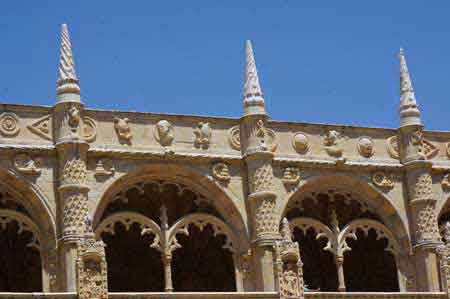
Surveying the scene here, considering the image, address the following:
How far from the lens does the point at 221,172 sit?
36.5 meters

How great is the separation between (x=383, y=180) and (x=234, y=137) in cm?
509

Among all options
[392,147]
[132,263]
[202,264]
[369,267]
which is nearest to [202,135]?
[202,264]

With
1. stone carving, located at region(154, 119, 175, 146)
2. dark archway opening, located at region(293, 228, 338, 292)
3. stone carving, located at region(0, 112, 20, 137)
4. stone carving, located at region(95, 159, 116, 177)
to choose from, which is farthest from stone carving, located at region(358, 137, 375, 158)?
stone carving, located at region(0, 112, 20, 137)

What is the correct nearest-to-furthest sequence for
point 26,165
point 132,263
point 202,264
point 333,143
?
point 26,165, point 333,143, point 132,263, point 202,264

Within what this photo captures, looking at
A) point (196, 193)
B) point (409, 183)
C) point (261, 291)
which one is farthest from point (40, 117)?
point (409, 183)

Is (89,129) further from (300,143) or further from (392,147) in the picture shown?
(392,147)

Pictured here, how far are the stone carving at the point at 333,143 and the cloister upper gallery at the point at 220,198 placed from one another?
0.14ft

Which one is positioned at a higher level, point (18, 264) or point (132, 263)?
point (132, 263)

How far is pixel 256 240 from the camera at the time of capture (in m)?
35.8

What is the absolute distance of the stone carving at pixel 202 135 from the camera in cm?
3662

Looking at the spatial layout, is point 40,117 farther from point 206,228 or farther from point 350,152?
point 350,152

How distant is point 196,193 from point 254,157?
2043mm

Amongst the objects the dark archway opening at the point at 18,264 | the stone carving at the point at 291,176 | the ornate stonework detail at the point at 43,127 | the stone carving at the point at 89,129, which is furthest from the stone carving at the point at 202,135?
the dark archway opening at the point at 18,264

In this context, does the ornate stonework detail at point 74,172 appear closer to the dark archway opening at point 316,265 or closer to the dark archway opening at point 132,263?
the dark archway opening at point 132,263
